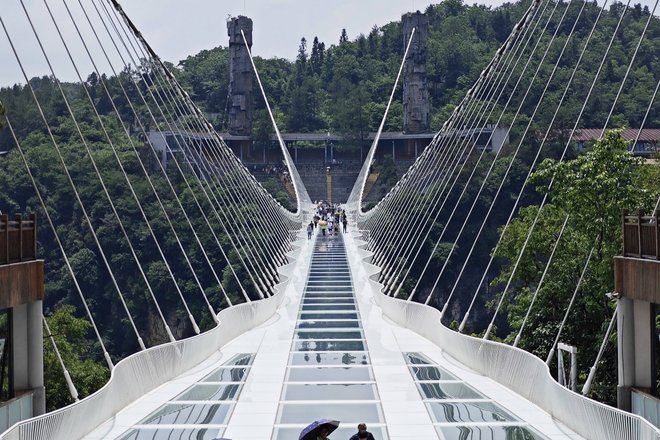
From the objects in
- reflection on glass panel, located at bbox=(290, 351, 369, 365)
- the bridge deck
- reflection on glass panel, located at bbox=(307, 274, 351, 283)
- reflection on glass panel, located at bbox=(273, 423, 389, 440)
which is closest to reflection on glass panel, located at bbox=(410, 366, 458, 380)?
the bridge deck

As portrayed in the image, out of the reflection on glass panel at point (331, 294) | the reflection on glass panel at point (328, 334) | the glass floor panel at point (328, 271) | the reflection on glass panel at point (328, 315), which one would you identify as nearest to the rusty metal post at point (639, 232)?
the reflection on glass panel at point (328, 334)

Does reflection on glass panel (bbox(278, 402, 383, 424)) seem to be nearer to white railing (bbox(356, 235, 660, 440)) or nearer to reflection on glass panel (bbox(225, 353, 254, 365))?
white railing (bbox(356, 235, 660, 440))

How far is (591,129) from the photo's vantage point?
210ft

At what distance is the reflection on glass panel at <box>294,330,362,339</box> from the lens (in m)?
20.3

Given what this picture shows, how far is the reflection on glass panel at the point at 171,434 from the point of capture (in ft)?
35.3

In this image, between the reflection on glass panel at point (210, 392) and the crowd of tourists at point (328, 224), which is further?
the crowd of tourists at point (328, 224)

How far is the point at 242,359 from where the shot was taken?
56.7 feet

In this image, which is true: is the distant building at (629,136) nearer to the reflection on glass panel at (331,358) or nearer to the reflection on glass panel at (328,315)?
the reflection on glass panel at (328,315)

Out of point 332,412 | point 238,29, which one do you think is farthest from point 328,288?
point 238,29

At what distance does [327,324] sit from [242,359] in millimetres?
5254

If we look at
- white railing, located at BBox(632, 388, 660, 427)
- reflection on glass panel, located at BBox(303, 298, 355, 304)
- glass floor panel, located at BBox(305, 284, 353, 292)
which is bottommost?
reflection on glass panel, located at BBox(303, 298, 355, 304)

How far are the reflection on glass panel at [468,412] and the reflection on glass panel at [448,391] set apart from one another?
1.36 ft

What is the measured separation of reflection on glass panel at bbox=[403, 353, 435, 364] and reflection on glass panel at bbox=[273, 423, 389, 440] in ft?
16.6

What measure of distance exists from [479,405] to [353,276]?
1918 cm
